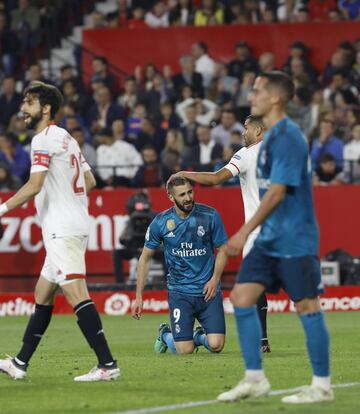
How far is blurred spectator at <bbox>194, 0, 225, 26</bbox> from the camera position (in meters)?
27.5

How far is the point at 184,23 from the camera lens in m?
27.8

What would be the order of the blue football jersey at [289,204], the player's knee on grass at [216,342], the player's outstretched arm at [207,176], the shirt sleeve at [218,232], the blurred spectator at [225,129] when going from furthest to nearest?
the blurred spectator at [225,129] < the shirt sleeve at [218,232] < the player's knee on grass at [216,342] < the player's outstretched arm at [207,176] < the blue football jersey at [289,204]

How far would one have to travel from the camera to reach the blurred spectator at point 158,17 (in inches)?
1109

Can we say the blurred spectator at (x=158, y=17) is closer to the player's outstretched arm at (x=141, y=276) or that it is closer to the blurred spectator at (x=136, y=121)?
the blurred spectator at (x=136, y=121)

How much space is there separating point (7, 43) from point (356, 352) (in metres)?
16.6

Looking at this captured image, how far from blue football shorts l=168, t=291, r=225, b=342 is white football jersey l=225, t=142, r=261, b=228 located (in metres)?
1.27

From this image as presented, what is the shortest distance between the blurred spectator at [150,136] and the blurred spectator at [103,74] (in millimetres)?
2534

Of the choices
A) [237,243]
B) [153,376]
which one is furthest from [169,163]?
[237,243]

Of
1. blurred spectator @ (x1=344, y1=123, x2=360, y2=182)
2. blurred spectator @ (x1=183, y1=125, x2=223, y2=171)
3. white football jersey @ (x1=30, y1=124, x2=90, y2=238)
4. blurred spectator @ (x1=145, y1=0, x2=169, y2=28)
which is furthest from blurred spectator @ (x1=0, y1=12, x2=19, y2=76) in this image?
white football jersey @ (x1=30, y1=124, x2=90, y2=238)

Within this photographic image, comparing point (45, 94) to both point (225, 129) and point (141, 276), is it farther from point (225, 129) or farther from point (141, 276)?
point (225, 129)

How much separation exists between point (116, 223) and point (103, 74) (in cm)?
486

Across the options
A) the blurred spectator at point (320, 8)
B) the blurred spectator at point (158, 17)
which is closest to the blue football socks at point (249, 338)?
the blurred spectator at point (320, 8)

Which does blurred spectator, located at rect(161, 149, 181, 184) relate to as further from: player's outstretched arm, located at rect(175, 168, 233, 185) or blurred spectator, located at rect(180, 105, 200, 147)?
player's outstretched arm, located at rect(175, 168, 233, 185)

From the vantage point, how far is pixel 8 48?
92.8ft
